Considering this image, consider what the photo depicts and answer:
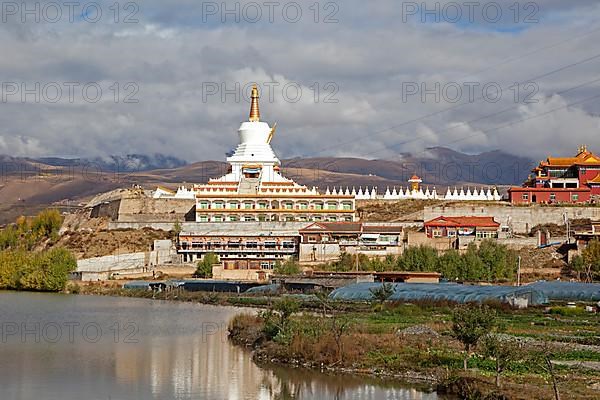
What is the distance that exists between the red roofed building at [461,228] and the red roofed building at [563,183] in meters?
7.54

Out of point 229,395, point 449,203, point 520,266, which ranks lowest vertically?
point 229,395

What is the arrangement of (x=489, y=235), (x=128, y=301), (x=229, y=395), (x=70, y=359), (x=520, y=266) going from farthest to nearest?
(x=489, y=235) → (x=520, y=266) → (x=128, y=301) → (x=70, y=359) → (x=229, y=395)

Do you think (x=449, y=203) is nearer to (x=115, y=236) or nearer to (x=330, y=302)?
(x=115, y=236)

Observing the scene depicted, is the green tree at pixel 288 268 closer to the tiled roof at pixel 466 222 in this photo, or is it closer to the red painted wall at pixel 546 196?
the tiled roof at pixel 466 222

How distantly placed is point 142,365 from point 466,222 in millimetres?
38262

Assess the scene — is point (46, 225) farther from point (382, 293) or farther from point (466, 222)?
point (382, 293)

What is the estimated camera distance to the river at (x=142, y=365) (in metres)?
30.0

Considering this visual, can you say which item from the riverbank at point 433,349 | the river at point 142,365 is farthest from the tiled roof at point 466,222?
the riverbank at point 433,349

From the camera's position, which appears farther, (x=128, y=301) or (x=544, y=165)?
(x=544, y=165)

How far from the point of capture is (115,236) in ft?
247

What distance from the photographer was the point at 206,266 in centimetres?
6744

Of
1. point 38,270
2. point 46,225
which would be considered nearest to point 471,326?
point 38,270

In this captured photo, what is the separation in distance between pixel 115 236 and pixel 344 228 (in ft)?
55.7

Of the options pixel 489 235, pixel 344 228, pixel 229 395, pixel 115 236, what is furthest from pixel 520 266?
pixel 229 395
